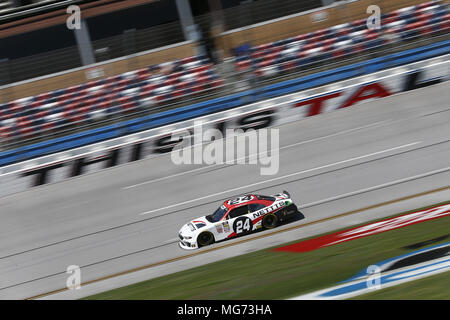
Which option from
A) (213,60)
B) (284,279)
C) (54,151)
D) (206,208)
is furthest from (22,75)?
(284,279)

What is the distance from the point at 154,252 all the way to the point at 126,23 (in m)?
14.4

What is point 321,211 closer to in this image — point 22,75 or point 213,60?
point 213,60

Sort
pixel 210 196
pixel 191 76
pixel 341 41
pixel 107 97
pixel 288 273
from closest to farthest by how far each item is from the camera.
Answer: pixel 288 273, pixel 210 196, pixel 107 97, pixel 341 41, pixel 191 76

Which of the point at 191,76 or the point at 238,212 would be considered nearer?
Result: the point at 238,212

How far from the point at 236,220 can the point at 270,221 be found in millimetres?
684

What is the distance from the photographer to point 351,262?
845cm

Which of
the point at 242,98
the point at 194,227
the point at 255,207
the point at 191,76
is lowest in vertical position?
the point at 194,227

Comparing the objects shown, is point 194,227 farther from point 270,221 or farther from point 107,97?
point 107,97

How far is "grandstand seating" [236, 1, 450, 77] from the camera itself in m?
16.4

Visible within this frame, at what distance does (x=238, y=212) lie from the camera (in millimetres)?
10477

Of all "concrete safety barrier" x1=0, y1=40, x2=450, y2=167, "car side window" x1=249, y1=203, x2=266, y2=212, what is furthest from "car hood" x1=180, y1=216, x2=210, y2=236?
"concrete safety barrier" x1=0, y1=40, x2=450, y2=167

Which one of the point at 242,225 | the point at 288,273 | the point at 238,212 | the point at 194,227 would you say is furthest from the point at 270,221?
the point at 288,273

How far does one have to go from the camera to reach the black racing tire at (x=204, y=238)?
1037 cm

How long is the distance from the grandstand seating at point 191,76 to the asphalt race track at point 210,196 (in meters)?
2.18
